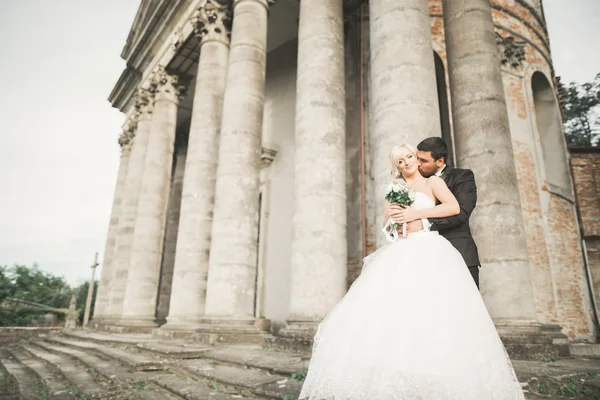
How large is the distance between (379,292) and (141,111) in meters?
14.9

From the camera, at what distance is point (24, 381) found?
21.3ft

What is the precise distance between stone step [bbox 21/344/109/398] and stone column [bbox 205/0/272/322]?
2265 mm

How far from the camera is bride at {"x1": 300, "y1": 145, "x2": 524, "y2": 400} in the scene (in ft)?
5.94

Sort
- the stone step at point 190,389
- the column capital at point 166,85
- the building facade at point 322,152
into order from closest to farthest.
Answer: the stone step at point 190,389 → the building facade at point 322,152 → the column capital at point 166,85

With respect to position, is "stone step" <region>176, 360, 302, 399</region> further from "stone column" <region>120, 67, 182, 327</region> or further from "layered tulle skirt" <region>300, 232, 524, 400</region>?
"stone column" <region>120, 67, 182, 327</region>

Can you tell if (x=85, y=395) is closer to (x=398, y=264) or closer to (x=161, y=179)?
(x=398, y=264)

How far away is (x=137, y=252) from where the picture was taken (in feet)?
38.9

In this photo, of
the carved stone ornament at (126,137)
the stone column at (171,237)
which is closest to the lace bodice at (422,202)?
the stone column at (171,237)

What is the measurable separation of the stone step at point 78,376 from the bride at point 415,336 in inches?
152

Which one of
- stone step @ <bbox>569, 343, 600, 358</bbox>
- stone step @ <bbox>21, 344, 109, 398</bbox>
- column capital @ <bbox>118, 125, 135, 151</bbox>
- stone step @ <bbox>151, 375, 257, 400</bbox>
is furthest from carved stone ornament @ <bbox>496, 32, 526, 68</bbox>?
column capital @ <bbox>118, 125, 135, 151</bbox>

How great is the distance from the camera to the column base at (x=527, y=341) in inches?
198

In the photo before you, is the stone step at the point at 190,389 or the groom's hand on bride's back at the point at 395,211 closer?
the groom's hand on bride's back at the point at 395,211

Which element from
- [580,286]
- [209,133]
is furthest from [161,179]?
[580,286]

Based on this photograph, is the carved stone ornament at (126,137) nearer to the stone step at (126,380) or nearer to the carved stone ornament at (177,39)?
the carved stone ornament at (177,39)
